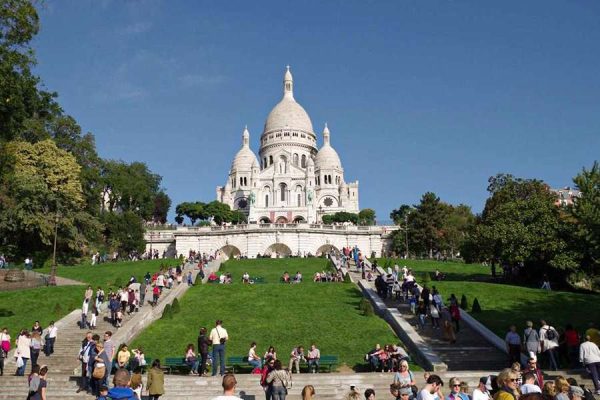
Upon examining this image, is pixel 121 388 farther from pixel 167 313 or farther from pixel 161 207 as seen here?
pixel 161 207

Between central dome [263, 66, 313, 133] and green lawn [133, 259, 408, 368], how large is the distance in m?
91.3

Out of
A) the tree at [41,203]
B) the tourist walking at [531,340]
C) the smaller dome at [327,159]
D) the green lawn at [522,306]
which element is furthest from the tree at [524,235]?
the smaller dome at [327,159]

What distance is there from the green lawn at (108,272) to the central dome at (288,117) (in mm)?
78207

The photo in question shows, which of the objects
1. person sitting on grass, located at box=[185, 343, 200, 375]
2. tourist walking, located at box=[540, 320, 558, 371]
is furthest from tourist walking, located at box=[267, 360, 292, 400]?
tourist walking, located at box=[540, 320, 558, 371]

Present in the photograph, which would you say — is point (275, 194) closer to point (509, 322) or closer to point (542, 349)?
point (509, 322)

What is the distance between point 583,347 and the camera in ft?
45.0

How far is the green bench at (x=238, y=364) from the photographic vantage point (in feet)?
56.9

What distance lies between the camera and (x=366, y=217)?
338 feet

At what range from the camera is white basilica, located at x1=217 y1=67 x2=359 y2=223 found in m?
102

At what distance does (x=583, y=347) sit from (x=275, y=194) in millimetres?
93582

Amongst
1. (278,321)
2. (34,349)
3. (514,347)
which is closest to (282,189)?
(278,321)

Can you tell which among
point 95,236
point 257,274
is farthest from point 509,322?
point 95,236

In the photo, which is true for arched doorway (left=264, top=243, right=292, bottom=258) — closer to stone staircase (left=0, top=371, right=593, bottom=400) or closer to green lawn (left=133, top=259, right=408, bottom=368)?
green lawn (left=133, top=259, right=408, bottom=368)

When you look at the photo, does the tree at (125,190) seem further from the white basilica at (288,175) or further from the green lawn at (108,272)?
the white basilica at (288,175)
